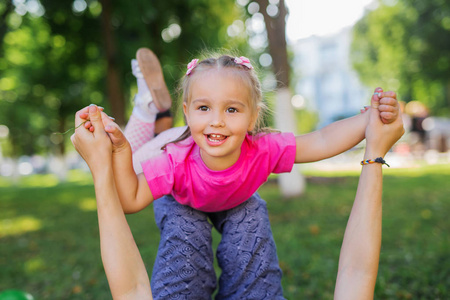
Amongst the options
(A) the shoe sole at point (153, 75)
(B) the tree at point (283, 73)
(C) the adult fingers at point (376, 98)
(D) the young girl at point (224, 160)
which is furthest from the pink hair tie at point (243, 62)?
(B) the tree at point (283, 73)

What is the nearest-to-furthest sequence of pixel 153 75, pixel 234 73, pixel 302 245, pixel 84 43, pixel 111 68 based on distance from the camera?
1. pixel 234 73
2. pixel 153 75
3. pixel 302 245
4. pixel 111 68
5. pixel 84 43

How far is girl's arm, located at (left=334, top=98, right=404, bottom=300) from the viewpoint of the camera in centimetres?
164

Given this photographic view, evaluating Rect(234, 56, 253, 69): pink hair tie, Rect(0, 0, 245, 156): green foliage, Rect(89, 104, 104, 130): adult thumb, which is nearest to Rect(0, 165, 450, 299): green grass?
Rect(234, 56, 253, 69): pink hair tie

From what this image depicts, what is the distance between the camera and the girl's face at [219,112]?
6.05ft

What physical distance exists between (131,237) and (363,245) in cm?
99

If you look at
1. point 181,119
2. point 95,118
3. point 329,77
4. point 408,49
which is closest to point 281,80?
point 181,119

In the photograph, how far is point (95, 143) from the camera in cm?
165

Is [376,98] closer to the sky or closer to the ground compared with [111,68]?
closer to the ground

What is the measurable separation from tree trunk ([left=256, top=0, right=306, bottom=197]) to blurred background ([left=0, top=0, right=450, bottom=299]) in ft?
0.09

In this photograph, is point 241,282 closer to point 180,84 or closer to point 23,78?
point 180,84

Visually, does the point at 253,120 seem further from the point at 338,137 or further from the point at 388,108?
the point at 388,108

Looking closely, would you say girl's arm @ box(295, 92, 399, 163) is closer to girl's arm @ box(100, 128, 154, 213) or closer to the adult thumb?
girl's arm @ box(100, 128, 154, 213)

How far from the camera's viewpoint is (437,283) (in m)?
3.08

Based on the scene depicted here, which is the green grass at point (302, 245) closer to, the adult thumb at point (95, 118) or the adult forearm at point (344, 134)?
the adult forearm at point (344, 134)
